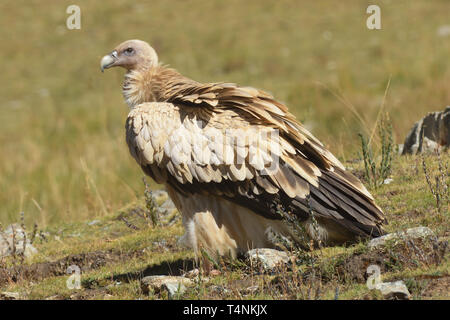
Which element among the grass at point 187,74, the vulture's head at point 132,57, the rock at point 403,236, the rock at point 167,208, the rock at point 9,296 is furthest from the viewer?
the rock at point 167,208

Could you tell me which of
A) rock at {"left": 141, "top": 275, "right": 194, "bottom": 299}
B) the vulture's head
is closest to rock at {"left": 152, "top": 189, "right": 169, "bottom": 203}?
the vulture's head

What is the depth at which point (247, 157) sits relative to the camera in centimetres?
707

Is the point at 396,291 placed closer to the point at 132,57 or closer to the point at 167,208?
the point at 132,57

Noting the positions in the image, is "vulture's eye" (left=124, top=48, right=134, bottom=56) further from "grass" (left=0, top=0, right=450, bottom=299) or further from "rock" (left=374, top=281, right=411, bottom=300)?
"rock" (left=374, top=281, right=411, bottom=300)

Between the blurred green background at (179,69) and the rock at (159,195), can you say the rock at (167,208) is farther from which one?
the blurred green background at (179,69)

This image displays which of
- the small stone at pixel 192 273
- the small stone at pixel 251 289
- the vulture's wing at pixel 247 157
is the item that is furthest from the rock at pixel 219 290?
the vulture's wing at pixel 247 157

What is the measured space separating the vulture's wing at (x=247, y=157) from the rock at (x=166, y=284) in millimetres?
1043

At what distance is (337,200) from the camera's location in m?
6.96

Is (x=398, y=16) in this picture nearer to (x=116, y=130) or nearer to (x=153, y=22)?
(x=153, y=22)

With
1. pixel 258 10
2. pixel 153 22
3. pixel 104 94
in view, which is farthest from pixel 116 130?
pixel 258 10

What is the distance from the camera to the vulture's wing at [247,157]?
6977mm

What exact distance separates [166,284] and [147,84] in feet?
9.29

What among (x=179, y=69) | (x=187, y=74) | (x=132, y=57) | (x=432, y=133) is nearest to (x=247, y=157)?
(x=132, y=57)
